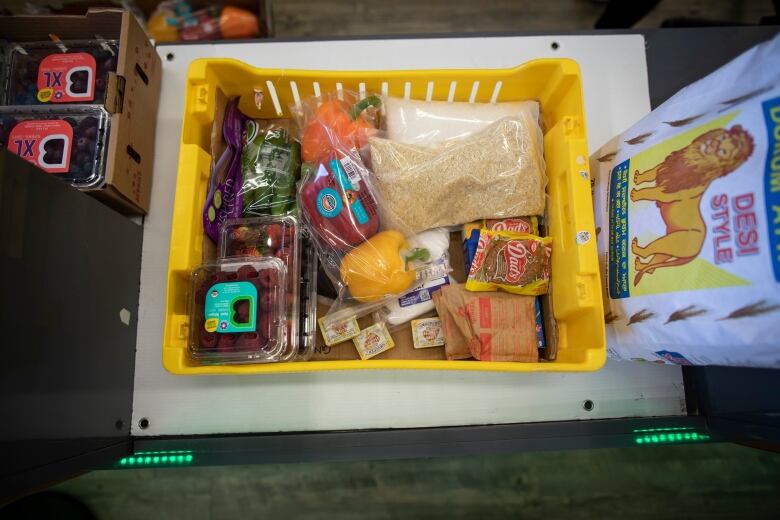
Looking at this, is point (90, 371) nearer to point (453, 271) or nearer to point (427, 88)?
point (453, 271)

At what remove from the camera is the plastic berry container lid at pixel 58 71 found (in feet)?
2.87

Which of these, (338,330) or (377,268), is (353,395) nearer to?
(338,330)

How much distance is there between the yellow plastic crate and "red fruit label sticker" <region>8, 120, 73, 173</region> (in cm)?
22

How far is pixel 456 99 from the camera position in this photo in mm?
966

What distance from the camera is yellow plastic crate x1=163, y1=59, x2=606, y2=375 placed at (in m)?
0.74

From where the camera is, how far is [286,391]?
2.85 ft

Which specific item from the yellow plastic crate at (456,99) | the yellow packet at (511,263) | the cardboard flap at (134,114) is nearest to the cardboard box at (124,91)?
the cardboard flap at (134,114)

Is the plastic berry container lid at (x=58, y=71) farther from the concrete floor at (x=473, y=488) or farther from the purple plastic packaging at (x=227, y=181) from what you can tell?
the concrete floor at (x=473, y=488)

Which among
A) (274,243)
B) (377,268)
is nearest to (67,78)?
(274,243)

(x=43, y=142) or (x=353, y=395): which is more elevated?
(x=43, y=142)

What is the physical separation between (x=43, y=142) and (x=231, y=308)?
0.47m

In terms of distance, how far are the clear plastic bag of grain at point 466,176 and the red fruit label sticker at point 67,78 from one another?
56 centimetres

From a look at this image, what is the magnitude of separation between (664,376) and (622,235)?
0.35 m

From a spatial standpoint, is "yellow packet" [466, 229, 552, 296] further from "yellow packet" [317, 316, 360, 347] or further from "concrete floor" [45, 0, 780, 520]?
"concrete floor" [45, 0, 780, 520]
